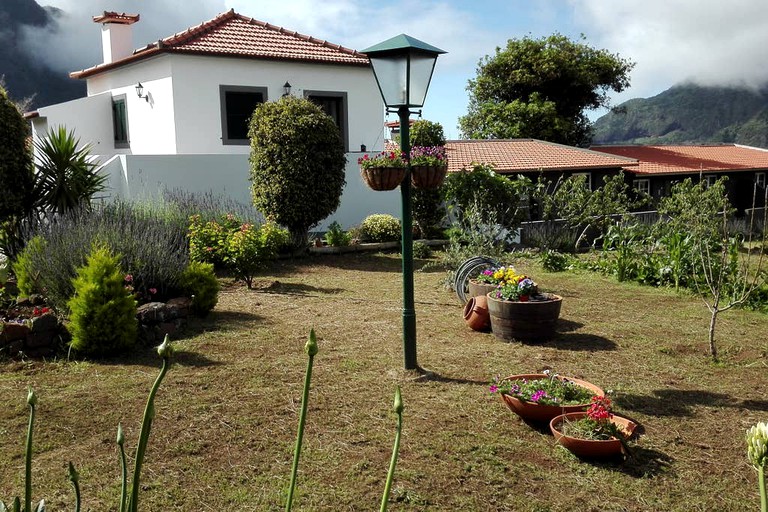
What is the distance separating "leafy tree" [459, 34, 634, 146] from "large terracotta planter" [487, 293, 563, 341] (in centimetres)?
3079

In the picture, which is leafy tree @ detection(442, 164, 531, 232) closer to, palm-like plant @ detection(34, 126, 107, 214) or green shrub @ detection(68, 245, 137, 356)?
palm-like plant @ detection(34, 126, 107, 214)

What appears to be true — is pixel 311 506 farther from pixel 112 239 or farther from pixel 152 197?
pixel 152 197

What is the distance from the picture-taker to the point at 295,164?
1311cm

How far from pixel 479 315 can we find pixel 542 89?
1325 inches

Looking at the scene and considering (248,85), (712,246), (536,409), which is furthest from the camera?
(248,85)

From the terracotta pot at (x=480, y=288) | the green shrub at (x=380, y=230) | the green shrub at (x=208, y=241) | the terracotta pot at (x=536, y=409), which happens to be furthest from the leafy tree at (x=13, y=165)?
the terracotta pot at (x=536, y=409)

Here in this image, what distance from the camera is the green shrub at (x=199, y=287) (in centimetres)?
757

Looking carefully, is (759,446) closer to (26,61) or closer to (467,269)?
(467,269)

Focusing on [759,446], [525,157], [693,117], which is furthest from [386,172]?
[693,117]

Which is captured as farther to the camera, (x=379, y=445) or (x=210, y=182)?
(x=210, y=182)

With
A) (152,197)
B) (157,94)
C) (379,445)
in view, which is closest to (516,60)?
(157,94)

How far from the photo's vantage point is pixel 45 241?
739 centimetres

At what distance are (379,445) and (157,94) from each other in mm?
14551

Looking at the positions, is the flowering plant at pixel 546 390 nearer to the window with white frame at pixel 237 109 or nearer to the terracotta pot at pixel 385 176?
the terracotta pot at pixel 385 176
